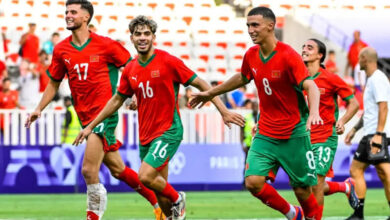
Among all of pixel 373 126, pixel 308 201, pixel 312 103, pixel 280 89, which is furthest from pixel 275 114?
pixel 373 126

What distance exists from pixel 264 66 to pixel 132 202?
30.3 feet

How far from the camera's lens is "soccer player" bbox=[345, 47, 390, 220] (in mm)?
13375

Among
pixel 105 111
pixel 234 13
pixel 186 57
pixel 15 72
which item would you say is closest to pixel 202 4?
pixel 234 13

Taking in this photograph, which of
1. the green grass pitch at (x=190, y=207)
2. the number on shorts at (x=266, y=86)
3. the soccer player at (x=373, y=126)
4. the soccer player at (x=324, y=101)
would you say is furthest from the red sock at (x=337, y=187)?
the number on shorts at (x=266, y=86)

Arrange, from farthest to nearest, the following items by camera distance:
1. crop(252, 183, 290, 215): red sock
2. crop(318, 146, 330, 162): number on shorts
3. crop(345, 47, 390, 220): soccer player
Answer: crop(345, 47, 390, 220): soccer player < crop(318, 146, 330, 162): number on shorts < crop(252, 183, 290, 215): red sock

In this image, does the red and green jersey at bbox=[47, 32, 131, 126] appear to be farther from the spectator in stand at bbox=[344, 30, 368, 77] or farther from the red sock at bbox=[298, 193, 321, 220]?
the spectator in stand at bbox=[344, 30, 368, 77]

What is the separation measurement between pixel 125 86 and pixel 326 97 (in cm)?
292

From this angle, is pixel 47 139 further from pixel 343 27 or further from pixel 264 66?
pixel 343 27

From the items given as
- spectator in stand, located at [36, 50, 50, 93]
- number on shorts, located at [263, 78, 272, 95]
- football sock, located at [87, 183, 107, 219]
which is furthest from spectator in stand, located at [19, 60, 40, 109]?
number on shorts, located at [263, 78, 272, 95]

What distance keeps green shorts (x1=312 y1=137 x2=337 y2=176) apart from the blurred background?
9.82 metres

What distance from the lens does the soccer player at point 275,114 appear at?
34.0 ft

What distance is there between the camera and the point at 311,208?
35.4 feet

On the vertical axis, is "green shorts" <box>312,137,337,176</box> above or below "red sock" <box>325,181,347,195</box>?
above

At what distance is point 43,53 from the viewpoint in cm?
2641
